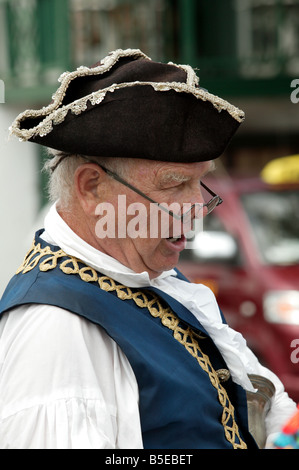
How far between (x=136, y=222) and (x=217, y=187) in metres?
3.56

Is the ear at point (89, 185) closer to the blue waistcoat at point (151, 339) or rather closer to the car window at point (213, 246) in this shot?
the blue waistcoat at point (151, 339)

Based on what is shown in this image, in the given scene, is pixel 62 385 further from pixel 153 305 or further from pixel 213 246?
pixel 213 246

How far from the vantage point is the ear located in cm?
180

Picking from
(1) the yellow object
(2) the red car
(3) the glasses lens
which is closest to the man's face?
(3) the glasses lens

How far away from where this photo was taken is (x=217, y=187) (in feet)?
17.5

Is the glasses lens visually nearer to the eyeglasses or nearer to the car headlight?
the eyeglasses

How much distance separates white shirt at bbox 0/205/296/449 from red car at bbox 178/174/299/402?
2.97 meters

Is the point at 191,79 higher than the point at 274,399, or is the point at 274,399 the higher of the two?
the point at 191,79

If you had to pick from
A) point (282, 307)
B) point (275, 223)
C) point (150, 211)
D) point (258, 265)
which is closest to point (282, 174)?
point (275, 223)

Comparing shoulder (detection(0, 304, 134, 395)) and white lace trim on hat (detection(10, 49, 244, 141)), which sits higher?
white lace trim on hat (detection(10, 49, 244, 141))

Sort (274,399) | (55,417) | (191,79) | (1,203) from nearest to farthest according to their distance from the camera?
(55,417), (191,79), (274,399), (1,203)

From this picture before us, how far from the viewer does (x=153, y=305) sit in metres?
1.87
